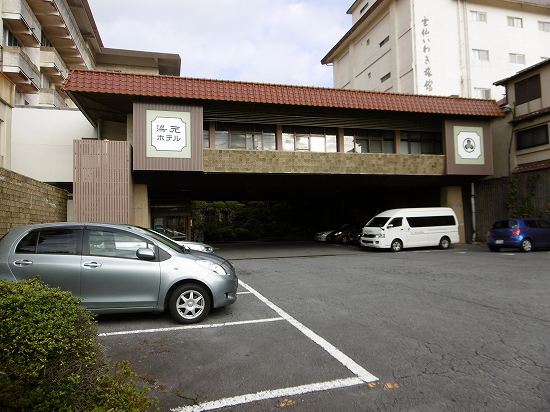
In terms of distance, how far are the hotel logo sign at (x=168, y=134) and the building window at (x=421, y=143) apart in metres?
11.9

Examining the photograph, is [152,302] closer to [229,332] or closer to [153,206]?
[229,332]

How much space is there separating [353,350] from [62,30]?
94.9 feet

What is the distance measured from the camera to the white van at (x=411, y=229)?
1870 centimetres

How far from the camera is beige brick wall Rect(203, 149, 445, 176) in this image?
1759 centimetres

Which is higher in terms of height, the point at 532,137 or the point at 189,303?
the point at 532,137

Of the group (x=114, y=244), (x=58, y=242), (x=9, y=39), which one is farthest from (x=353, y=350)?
(x=9, y=39)

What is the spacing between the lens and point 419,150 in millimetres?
21844

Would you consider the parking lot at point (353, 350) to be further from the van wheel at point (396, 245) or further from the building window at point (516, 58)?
the building window at point (516, 58)

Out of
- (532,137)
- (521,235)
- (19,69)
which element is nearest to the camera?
(521,235)

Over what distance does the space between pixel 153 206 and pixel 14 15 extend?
12754mm

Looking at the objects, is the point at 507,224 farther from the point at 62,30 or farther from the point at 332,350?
the point at 62,30

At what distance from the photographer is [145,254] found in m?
5.70

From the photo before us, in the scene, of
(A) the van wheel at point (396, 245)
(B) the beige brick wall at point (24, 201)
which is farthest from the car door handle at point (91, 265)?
(A) the van wheel at point (396, 245)

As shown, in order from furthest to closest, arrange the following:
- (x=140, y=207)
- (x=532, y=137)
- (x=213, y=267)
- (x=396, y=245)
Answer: (x=532, y=137), (x=396, y=245), (x=140, y=207), (x=213, y=267)
